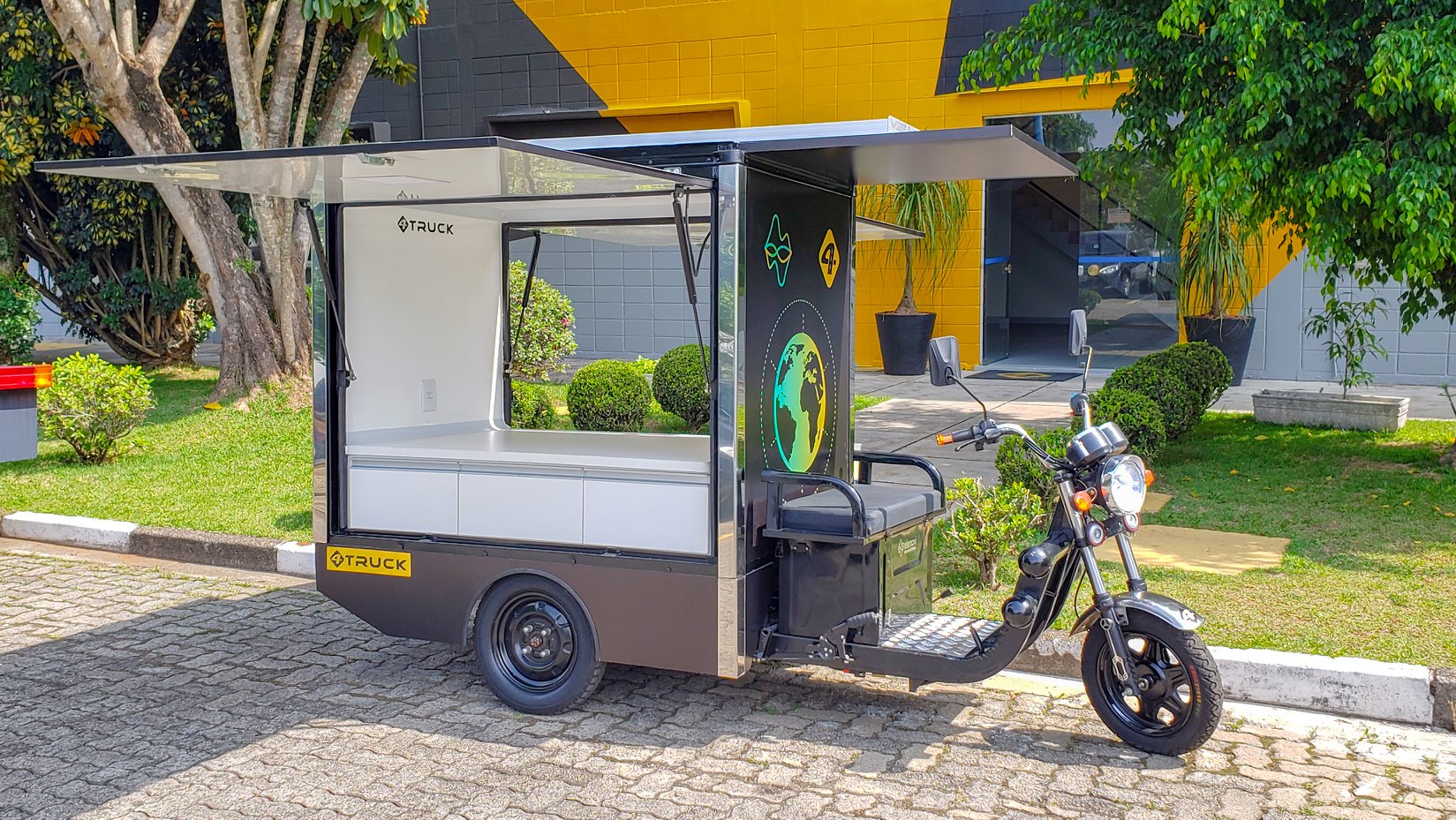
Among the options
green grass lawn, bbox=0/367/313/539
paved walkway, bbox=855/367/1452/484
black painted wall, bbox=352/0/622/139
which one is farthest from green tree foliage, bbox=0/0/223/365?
paved walkway, bbox=855/367/1452/484

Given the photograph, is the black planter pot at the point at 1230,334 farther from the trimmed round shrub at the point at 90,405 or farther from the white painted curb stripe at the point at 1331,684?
the trimmed round shrub at the point at 90,405

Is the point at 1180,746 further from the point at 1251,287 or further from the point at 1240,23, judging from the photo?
the point at 1251,287

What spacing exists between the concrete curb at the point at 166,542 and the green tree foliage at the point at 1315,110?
17.9ft

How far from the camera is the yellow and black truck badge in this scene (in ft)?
16.5

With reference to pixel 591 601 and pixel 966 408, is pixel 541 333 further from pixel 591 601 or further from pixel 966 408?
pixel 591 601

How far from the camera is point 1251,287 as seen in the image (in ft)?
43.1

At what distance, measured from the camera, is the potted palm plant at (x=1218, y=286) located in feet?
41.6

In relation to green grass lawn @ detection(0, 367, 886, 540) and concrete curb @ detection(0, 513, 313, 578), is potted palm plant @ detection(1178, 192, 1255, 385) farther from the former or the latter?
concrete curb @ detection(0, 513, 313, 578)

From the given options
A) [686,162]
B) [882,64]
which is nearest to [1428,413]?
[882,64]

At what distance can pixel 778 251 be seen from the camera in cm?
482

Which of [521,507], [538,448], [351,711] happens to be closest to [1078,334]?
[521,507]

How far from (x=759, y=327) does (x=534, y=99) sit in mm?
12694

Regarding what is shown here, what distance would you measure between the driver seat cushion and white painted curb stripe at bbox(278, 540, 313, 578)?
3387 millimetres

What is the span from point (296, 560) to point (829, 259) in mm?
3554
